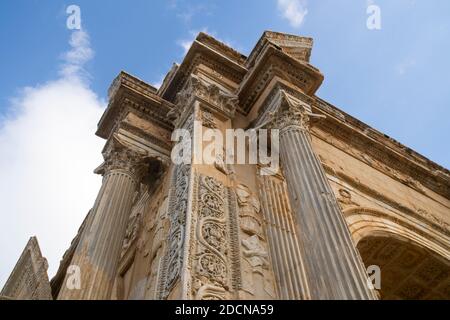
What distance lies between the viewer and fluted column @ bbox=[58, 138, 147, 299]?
6.61m

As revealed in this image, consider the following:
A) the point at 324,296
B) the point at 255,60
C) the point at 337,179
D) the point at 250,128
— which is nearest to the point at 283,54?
the point at 255,60

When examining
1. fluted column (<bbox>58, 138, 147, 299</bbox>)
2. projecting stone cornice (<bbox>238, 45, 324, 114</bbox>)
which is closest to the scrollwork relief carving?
fluted column (<bbox>58, 138, 147, 299</bbox>)

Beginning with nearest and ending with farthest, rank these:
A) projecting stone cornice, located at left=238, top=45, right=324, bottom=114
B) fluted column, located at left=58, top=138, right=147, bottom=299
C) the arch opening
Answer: fluted column, located at left=58, top=138, right=147, bottom=299 < projecting stone cornice, located at left=238, top=45, right=324, bottom=114 < the arch opening

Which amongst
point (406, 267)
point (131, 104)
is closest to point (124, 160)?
point (131, 104)

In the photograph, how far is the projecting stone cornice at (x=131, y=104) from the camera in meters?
9.91

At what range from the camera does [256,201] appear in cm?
740

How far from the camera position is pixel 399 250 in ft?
32.4

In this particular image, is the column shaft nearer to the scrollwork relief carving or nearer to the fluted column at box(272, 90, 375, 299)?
the fluted column at box(272, 90, 375, 299)

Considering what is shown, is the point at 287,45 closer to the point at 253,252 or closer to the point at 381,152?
the point at 381,152

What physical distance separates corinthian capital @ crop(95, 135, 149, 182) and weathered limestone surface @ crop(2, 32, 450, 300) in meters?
0.02

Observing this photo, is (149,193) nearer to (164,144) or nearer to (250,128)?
(164,144)

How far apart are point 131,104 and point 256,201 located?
392 centimetres

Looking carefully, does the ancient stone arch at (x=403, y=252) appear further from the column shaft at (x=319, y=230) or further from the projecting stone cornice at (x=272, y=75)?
the projecting stone cornice at (x=272, y=75)

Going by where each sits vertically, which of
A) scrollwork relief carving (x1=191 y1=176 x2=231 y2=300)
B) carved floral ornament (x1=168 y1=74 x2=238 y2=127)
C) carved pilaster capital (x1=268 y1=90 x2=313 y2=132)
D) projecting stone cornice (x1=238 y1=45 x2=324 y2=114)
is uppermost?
projecting stone cornice (x1=238 y1=45 x2=324 y2=114)
